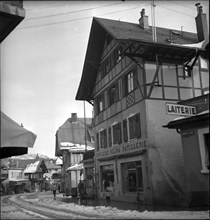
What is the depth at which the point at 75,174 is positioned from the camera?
130 ft

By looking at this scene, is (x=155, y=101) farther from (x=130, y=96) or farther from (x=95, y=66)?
(x=95, y=66)

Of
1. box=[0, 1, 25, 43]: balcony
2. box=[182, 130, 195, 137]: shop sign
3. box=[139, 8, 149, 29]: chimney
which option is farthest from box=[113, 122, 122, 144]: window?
box=[0, 1, 25, 43]: balcony

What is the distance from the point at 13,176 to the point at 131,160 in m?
69.6

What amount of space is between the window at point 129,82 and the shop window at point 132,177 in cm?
456

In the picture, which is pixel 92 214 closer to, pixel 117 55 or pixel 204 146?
pixel 204 146

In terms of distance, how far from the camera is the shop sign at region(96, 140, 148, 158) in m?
18.6

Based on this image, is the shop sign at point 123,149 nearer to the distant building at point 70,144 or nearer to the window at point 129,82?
the window at point 129,82

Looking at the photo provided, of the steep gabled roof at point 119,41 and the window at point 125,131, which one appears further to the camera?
the window at point 125,131

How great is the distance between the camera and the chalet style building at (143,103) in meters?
17.5

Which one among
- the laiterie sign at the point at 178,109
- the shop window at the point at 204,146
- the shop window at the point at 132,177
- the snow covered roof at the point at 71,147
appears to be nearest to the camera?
the laiterie sign at the point at 178,109

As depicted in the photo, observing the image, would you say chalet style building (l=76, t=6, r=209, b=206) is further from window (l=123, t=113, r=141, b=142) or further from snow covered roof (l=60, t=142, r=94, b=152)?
snow covered roof (l=60, t=142, r=94, b=152)

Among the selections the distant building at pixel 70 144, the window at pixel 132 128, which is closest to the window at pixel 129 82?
the window at pixel 132 128

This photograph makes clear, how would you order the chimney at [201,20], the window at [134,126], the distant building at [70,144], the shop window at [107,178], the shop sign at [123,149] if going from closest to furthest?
the chimney at [201,20] → the shop sign at [123,149] → the window at [134,126] → the shop window at [107,178] → the distant building at [70,144]

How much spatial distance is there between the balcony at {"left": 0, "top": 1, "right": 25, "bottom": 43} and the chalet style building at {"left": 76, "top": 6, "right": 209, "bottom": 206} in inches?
401
